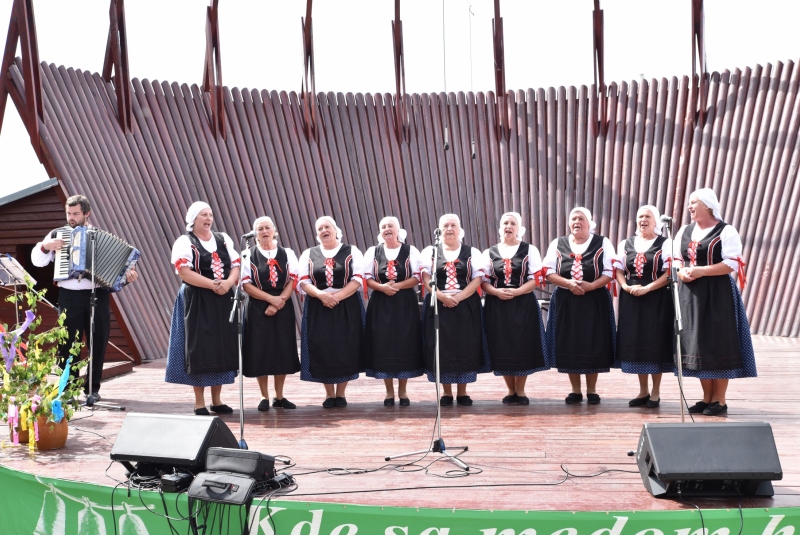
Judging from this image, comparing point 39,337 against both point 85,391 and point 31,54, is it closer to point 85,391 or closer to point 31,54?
point 85,391

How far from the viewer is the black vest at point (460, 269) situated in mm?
5344

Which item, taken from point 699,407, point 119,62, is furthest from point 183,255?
point 119,62

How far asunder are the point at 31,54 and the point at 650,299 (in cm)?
599

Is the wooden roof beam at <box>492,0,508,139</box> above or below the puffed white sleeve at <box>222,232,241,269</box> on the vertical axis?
above

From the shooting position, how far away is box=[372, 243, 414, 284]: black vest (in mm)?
5410

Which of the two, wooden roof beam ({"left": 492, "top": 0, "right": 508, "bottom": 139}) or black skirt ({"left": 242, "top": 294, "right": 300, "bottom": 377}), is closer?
black skirt ({"left": 242, "top": 294, "right": 300, "bottom": 377})

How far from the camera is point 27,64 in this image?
24.4 ft

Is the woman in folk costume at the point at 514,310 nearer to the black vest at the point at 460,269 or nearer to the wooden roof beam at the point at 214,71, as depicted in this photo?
the black vest at the point at 460,269

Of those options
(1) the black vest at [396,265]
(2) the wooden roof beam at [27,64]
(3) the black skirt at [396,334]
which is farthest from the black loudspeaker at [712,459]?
(2) the wooden roof beam at [27,64]

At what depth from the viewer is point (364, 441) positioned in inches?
173

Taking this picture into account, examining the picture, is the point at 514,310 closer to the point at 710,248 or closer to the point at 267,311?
the point at 710,248

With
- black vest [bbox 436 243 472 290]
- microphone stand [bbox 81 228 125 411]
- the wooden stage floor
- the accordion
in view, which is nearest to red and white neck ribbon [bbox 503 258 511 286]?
black vest [bbox 436 243 472 290]

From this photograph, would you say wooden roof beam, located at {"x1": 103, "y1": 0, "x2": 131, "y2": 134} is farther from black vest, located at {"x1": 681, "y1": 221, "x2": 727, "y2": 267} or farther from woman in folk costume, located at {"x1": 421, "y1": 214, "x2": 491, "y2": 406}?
black vest, located at {"x1": 681, "y1": 221, "x2": 727, "y2": 267}

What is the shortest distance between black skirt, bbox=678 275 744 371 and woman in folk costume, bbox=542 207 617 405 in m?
0.61
